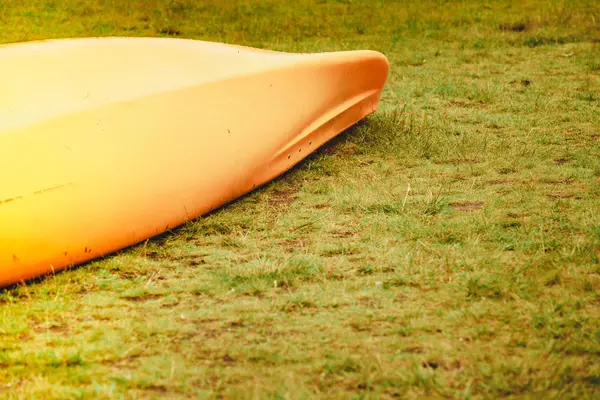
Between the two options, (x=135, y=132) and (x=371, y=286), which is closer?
(x=371, y=286)

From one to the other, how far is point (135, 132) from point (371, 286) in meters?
0.95

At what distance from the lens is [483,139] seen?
3.53 m

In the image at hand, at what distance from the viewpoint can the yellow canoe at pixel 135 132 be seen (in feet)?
7.20

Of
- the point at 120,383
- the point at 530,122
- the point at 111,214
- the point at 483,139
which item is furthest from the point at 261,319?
the point at 530,122

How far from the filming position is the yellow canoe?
2.19m

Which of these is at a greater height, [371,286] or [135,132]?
[135,132]

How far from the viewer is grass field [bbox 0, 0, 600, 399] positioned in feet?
5.56

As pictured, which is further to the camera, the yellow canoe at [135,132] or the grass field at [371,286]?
the yellow canoe at [135,132]

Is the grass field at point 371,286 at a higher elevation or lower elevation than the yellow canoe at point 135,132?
lower

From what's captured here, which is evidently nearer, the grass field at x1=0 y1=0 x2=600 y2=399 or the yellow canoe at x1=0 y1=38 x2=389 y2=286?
the grass field at x1=0 y1=0 x2=600 y2=399

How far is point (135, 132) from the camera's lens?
2.48 meters

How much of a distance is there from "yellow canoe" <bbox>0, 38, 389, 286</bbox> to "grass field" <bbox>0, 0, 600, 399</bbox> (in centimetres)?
11

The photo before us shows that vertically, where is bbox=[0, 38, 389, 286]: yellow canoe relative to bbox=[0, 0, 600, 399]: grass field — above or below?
above

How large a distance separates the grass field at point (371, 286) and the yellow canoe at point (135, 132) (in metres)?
0.11
